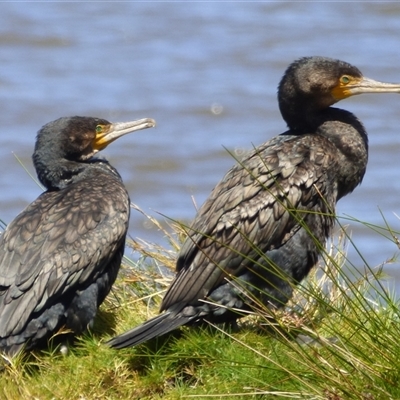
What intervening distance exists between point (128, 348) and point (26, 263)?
0.73m

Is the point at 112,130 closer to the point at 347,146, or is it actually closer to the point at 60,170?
the point at 60,170

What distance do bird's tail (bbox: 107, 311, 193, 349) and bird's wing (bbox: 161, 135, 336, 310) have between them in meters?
0.10

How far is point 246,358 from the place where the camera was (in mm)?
5133

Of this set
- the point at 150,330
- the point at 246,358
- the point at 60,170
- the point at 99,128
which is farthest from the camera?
the point at 99,128

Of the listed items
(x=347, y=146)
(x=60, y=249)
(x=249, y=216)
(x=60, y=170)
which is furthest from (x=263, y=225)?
(x=60, y=170)

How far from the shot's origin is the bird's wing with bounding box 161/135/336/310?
18.7 ft

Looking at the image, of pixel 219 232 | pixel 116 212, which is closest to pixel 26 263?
pixel 116 212

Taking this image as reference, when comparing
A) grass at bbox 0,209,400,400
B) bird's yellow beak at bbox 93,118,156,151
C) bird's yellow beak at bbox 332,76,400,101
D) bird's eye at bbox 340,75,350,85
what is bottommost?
grass at bbox 0,209,400,400

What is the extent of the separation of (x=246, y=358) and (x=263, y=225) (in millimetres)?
875

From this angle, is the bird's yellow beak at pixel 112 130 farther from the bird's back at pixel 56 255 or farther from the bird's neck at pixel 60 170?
the bird's back at pixel 56 255

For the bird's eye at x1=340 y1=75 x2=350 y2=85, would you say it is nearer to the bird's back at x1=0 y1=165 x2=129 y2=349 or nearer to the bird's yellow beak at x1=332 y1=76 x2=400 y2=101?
the bird's yellow beak at x1=332 y1=76 x2=400 y2=101

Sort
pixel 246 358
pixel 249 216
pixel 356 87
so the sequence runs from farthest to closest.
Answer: pixel 356 87, pixel 249 216, pixel 246 358

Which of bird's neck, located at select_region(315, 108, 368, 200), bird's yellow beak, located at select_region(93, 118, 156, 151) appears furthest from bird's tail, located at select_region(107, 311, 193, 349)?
bird's yellow beak, located at select_region(93, 118, 156, 151)

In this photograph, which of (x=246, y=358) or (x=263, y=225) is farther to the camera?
(x=263, y=225)
